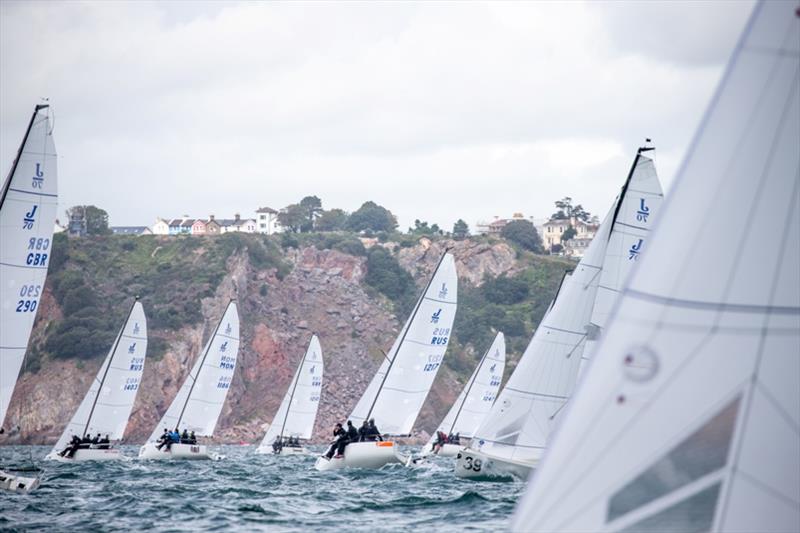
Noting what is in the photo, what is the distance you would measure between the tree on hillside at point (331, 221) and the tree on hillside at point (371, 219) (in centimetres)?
118

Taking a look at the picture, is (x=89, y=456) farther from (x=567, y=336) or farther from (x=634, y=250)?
(x=634, y=250)

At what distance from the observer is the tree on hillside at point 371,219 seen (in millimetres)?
Answer: 163500

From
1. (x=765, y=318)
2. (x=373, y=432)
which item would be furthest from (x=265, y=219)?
(x=765, y=318)

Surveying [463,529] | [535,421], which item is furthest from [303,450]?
[463,529]

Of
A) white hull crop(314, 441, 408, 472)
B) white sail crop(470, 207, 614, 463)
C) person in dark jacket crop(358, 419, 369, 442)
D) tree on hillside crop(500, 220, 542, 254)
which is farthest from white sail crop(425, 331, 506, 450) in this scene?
tree on hillside crop(500, 220, 542, 254)

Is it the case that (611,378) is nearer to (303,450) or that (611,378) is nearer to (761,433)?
(761,433)

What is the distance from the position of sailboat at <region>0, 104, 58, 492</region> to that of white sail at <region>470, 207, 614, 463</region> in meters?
10.3

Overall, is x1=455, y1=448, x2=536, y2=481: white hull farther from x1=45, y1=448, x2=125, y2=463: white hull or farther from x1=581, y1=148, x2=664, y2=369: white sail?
x1=45, y1=448, x2=125, y2=463: white hull

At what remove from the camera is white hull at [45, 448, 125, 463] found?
132 ft

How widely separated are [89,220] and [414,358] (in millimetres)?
101834

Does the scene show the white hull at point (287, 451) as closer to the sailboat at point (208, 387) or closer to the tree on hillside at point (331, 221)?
the sailboat at point (208, 387)

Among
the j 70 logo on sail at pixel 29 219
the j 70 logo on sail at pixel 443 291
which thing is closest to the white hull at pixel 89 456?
the j 70 logo on sail at pixel 443 291

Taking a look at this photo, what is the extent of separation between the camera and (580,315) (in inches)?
969

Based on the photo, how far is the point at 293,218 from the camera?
153 m
